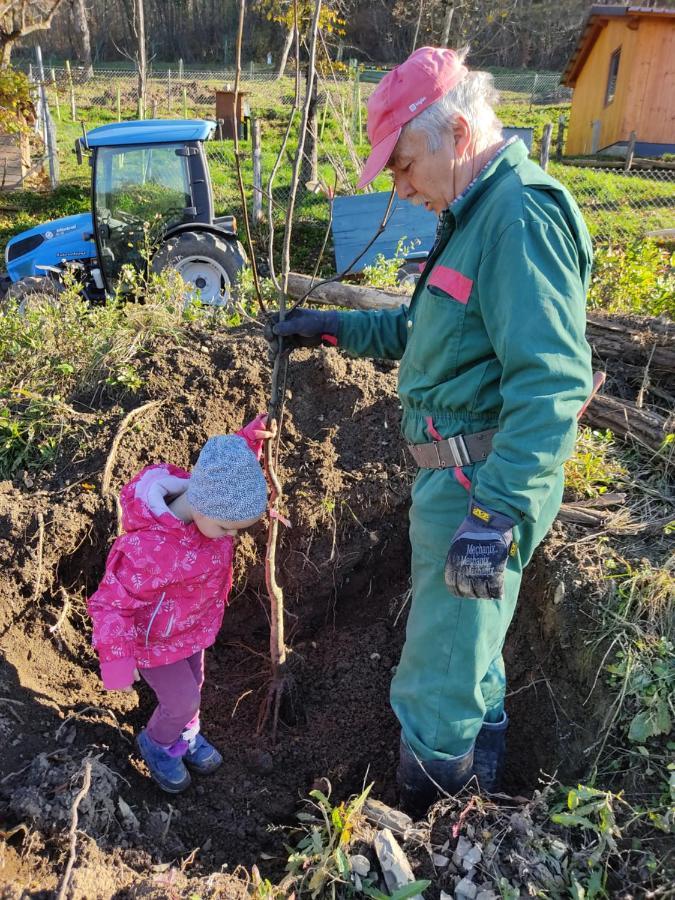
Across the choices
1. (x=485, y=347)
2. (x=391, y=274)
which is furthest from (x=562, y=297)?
(x=391, y=274)

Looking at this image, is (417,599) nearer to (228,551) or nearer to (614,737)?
(228,551)

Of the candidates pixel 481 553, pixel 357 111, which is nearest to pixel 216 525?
pixel 481 553

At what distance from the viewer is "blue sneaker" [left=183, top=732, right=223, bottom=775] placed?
255cm

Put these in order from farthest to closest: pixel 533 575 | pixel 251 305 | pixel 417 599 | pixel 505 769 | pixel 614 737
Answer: pixel 251 305 → pixel 533 575 → pixel 505 769 → pixel 614 737 → pixel 417 599

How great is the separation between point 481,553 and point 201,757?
1.48 m

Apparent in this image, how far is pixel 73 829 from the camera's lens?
6.32 ft

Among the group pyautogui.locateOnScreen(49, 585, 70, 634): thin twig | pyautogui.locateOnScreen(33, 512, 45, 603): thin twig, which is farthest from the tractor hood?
pyautogui.locateOnScreen(49, 585, 70, 634): thin twig

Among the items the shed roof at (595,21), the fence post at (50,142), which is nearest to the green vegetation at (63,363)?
the fence post at (50,142)

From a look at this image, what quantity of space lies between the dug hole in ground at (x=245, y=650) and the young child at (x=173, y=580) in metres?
0.23

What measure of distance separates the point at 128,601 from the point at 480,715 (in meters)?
1.12

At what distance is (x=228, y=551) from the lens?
2.33m

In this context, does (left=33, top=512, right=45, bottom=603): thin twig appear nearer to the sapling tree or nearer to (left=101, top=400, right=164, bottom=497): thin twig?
(left=101, top=400, right=164, bottom=497): thin twig

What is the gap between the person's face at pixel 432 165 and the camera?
1.78 m

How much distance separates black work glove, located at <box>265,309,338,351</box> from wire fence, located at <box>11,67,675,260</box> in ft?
17.3
